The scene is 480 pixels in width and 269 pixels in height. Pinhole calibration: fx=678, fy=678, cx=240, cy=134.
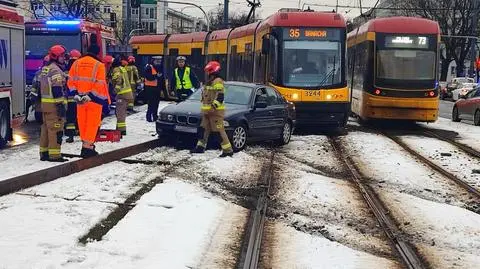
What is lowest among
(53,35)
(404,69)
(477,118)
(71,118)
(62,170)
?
(477,118)

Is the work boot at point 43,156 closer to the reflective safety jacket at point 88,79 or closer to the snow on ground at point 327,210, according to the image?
the reflective safety jacket at point 88,79

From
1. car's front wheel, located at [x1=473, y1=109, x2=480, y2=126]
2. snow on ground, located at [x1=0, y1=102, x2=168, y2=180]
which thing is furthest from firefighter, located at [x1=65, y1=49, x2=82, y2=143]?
car's front wheel, located at [x1=473, y1=109, x2=480, y2=126]

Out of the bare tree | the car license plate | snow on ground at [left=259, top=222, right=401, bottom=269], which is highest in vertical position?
the bare tree

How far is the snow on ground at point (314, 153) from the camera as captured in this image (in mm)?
12242

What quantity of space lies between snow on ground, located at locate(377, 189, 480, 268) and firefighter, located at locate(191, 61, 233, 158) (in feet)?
12.6

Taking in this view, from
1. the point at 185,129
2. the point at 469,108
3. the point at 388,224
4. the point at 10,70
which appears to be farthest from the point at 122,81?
the point at 469,108

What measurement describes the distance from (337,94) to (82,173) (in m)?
9.59

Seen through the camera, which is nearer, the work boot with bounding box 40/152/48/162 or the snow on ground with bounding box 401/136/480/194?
the work boot with bounding box 40/152/48/162

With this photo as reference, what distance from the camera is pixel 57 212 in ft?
24.2

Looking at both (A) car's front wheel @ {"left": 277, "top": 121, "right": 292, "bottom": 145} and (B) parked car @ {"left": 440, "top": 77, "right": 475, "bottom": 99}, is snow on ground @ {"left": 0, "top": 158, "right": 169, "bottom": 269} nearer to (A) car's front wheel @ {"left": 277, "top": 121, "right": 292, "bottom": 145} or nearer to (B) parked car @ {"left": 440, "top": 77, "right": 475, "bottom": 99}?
(A) car's front wheel @ {"left": 277, "top": 121, "right": 292, "bottom": 145}

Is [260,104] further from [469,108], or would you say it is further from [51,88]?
[469,108]

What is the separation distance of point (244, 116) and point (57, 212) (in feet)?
23.1

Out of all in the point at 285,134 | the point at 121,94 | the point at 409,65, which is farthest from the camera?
the point at 409,65

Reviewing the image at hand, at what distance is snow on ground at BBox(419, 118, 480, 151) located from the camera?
57.8 feet
